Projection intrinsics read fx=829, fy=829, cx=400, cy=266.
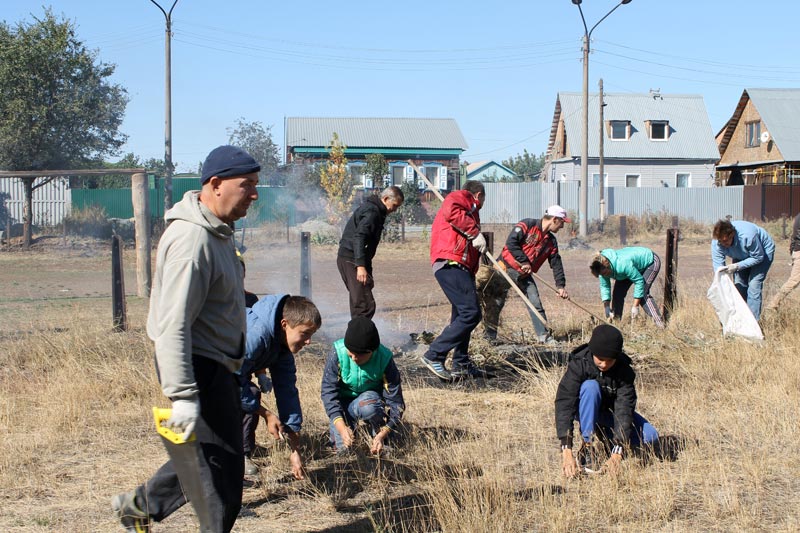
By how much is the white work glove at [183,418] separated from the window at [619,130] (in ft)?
146

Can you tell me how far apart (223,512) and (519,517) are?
1.48 m

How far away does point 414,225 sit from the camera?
103 feet

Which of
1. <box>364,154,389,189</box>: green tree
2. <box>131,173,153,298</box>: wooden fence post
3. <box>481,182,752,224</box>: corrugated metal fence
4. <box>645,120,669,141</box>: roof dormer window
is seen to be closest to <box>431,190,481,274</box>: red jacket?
<box>131,173,153,298</box>: wooden fence post

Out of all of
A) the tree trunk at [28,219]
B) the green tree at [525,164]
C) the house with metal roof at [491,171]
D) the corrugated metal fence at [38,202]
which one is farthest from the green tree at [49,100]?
the green tree at [525,164]

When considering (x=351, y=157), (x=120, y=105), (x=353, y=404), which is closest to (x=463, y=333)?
(x=353, y=404)

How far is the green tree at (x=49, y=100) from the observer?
22609mm

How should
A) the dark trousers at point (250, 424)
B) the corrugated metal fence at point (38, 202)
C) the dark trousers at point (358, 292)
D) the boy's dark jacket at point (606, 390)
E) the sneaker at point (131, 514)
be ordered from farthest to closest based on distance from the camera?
1. the corrugated metal fence at point (38, 202)
2. the dark trousers at point (358, 292)
3. the boy's dark jacket at point (606, 390)
4. the dark trousers at point (250, 424)
5. the sneaker at point (131, 514)

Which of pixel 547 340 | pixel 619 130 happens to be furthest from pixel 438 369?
pixel 619 130

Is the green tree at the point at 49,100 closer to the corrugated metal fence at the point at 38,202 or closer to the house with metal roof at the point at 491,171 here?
the corrugated metal fence at the point at 38,202

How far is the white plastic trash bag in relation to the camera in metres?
7.77

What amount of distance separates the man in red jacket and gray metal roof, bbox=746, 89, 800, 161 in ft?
123

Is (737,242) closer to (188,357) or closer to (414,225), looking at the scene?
(188,357)

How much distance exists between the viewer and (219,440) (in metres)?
2.90

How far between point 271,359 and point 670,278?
645 cm
